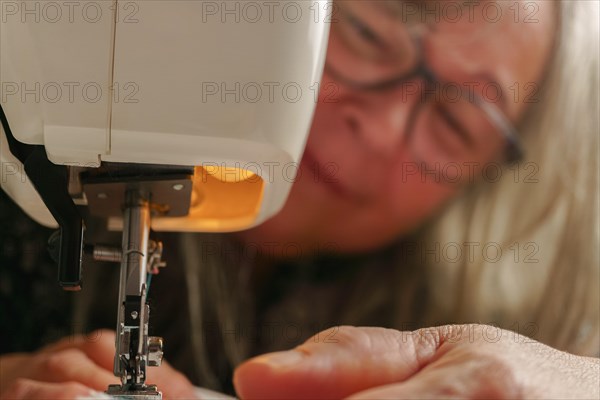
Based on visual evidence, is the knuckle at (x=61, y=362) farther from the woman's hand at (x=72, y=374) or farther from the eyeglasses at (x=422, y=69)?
the eyeglasses at (x=422, y=69)

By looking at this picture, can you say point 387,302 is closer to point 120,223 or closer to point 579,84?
point 579,84

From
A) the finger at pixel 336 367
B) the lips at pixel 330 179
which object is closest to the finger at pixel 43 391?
the finger at pixel 336 367

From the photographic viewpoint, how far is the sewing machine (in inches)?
Result: 21.3

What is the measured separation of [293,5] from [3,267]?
87cm

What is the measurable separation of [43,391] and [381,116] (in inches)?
28.0

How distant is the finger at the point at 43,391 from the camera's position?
709mm

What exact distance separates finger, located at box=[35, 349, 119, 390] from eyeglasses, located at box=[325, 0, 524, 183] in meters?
0.59

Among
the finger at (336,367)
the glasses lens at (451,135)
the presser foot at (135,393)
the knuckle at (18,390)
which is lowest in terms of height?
the knuckle at (18,390)

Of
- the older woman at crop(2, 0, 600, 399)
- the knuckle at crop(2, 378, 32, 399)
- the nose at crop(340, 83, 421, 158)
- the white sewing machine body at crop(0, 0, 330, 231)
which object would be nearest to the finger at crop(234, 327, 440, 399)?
the white sewing machine body at crop(0, 0, 330, 231)

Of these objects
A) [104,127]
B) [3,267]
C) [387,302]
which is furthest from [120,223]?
[387,302]

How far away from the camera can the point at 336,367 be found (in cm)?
54

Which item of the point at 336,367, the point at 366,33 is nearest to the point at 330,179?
the point at 366,33

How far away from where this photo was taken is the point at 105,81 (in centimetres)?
54

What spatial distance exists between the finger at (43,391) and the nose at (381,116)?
650mm
